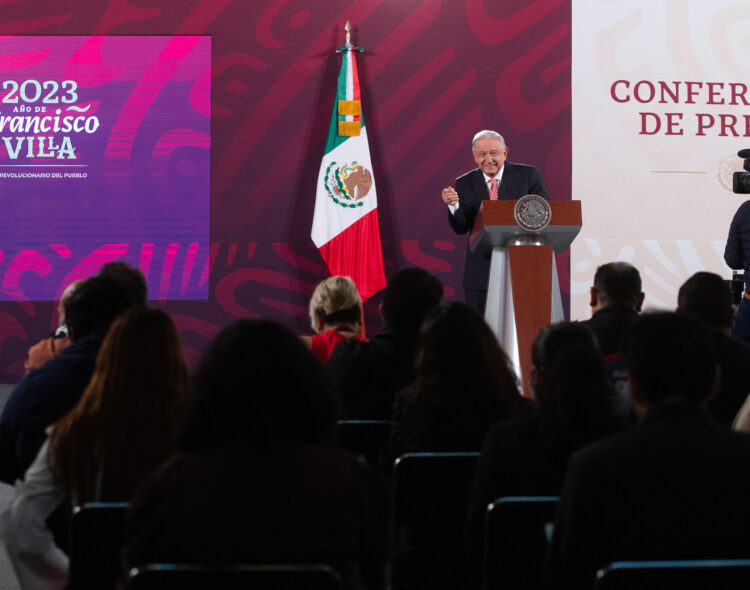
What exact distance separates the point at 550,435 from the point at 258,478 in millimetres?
755

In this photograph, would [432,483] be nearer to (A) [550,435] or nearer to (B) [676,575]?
(A) [550,435]

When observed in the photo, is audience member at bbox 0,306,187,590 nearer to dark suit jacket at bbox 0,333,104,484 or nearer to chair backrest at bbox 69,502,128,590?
chair backrest at bbox 69,502,128,590

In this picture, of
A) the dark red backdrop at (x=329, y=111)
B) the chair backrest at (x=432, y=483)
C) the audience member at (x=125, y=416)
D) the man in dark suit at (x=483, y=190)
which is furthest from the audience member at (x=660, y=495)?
the dark red backdrop at (x=329, y=111)

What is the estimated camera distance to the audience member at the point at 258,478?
125 centimetres

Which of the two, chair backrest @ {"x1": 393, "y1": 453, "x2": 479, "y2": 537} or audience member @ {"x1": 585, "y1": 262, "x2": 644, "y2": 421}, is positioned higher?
audience member @ {"x1": 585, "y1": 262, "x2": 644, "y2": 421}

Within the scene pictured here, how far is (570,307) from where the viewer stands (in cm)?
695

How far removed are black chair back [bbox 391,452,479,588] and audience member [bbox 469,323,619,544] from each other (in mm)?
162

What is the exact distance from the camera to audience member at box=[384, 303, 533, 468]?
2.19 m

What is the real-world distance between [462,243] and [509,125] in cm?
100

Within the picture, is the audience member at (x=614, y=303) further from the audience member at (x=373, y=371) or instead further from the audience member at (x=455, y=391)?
the audience member at (x=455, y=391)

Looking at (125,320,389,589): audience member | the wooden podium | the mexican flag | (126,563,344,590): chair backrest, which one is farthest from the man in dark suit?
(126,563,344,590): chair backrest

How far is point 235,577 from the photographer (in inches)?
46.0

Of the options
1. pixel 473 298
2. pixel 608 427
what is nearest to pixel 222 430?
pixel 608 427

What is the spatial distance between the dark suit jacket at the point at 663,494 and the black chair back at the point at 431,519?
605 mm
